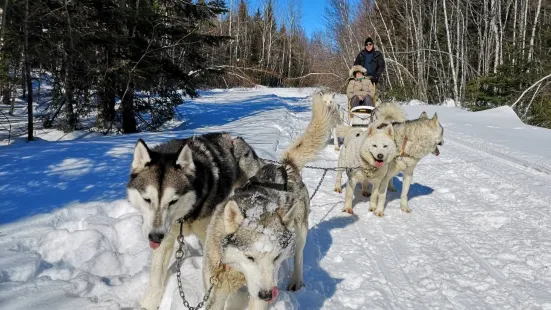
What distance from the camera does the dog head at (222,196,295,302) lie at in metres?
2.21

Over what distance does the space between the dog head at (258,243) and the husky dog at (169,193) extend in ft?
1.68

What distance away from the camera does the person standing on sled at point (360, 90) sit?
343 inches

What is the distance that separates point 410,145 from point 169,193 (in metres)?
3.99

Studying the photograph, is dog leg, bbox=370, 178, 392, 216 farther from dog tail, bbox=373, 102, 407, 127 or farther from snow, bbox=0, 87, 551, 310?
dog tail, bbox=373, 102, 407, 127

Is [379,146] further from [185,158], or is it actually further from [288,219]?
[185,158]

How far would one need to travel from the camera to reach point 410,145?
215 inches

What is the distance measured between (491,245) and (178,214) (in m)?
3.39

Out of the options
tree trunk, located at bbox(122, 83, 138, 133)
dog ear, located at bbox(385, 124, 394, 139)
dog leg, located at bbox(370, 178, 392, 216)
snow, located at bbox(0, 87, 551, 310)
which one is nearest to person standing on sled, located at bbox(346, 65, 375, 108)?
snow, located at bbox(0, 87, 551, 310)

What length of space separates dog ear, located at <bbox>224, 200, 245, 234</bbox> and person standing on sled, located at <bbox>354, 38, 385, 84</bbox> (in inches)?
303

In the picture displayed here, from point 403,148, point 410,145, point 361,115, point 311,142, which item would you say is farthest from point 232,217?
point 361,115

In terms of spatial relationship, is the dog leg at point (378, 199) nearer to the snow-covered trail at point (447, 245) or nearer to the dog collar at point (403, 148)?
the snow-covered trail at point (447, 245)

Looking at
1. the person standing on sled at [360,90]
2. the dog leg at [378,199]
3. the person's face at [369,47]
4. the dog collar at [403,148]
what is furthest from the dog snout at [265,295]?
the person's face at [369,47]

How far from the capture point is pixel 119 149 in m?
6.69

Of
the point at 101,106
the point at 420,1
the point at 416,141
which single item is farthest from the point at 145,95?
the point at 420,1
